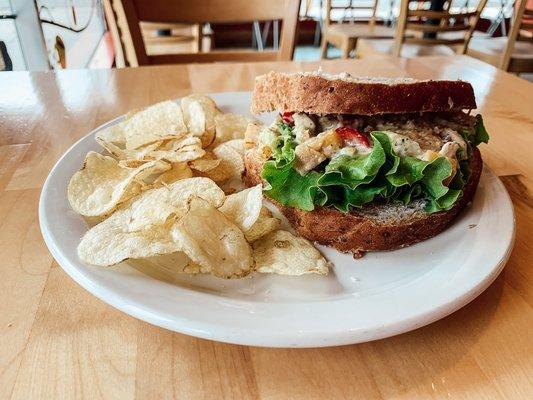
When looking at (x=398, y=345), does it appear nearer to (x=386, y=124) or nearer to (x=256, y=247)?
(x=256, y=247)

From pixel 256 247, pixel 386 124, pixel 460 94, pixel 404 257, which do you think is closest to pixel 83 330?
pixel 256 247

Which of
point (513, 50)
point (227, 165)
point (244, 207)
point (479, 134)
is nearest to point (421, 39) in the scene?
point (513, 50)

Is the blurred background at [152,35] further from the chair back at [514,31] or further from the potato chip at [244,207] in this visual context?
the potato chip at [244,207]

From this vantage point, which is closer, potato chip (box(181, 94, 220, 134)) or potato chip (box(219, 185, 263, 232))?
potato chip (box(219, 185, 263, 232))

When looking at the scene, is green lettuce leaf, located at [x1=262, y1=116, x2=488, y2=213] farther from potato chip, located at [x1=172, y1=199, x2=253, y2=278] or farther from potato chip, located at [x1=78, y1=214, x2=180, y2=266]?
potato chip, located at [x1=78, y1=214, x2=180, y2=266]

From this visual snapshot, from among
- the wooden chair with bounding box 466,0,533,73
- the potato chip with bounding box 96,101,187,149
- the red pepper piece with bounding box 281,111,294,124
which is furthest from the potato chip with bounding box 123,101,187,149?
the wooden chair with bounding box 466,0,533,73
